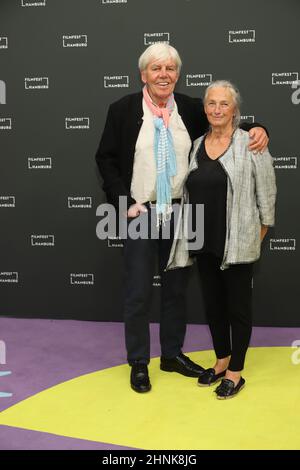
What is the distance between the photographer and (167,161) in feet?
9.20

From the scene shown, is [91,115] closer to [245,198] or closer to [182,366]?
[245,198]

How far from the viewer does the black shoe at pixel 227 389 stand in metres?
2.81

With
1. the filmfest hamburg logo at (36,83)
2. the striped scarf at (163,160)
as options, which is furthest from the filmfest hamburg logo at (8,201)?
the striped scarf at (163,160)

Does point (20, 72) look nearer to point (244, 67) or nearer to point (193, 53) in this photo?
point (193, 53)

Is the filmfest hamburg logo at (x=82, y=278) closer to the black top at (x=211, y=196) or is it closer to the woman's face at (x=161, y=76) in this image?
the black top at (x=211, y=196)

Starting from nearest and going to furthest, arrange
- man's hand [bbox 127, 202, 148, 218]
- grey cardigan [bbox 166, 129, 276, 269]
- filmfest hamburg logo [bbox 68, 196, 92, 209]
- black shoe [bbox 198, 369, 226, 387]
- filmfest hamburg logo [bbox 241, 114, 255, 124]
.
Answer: grey cardigan [bbox 166, 129, 276, 269], man's hand [bbox 127, 202, 148, 218], black shoe [bbox 198, 369, 226, 387], filmfest hamburg logo [bbox 241, 114, 255, 124], filmfest hamburg logo [bbox 68, 196, 92, 209]

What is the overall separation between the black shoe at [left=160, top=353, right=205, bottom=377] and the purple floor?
0.27 metres

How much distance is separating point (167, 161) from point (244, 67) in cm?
127

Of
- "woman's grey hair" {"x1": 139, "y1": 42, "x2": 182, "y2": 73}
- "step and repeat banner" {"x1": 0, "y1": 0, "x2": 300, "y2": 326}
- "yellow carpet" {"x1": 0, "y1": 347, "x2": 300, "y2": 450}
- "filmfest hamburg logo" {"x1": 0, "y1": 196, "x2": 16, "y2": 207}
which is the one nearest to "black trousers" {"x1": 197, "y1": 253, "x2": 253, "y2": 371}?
"yellow carpet" {"x1": 0, "y1": 347, "x2": 300, "y2": 450}

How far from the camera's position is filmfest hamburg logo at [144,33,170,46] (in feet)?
12.2

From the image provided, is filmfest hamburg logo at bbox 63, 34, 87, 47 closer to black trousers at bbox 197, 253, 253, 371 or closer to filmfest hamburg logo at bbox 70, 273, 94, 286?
filmfest hamburg logo at bbox 70, 273, 94, 286

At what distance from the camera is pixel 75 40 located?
3.82 metres

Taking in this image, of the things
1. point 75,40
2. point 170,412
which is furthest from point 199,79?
point 170,412

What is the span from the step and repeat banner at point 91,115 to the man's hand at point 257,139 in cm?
111
